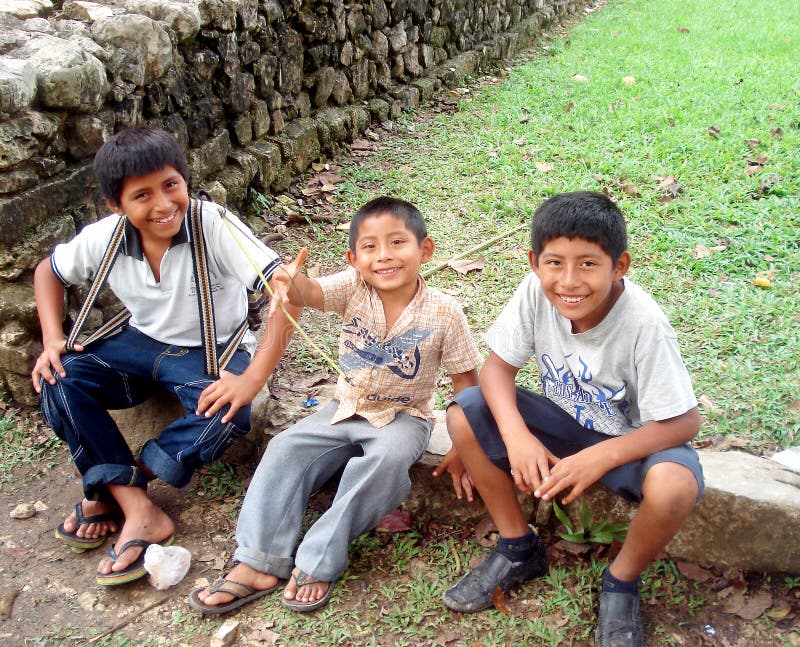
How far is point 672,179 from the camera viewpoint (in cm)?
450

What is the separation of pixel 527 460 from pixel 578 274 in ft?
1.77

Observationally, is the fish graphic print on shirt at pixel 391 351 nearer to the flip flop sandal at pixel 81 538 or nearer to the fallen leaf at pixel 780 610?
the flip flop sandal at pixel 81 538

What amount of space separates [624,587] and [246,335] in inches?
61.8

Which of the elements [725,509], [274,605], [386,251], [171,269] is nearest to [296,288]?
[386,251]

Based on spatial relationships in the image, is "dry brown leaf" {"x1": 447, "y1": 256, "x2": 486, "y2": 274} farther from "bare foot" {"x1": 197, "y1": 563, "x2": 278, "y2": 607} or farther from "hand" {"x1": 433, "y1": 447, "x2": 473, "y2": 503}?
"bare foot" {"x1": 197, "y1": 563, "x2": 278, "y2": 607}

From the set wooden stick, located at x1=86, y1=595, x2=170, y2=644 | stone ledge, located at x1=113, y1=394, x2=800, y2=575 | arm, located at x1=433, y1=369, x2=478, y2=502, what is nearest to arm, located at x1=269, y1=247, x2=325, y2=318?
arm, located at x1=433, y1=369, x2=478, y2=502

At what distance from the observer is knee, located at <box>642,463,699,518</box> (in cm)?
190

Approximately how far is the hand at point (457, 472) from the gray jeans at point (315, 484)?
85 mm

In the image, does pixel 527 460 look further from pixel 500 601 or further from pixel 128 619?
pixel 128 619

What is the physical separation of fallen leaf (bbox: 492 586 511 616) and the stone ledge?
331 millimetres

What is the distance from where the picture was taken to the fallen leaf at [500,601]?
219 cm

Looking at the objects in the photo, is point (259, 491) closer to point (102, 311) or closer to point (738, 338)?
point (102, 311)

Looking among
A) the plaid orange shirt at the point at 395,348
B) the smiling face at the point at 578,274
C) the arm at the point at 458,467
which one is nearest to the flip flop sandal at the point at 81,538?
the plaid orange shirt at the point at 395,348

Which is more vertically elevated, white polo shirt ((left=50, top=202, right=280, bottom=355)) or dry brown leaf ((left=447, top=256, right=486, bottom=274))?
white polo shirt ((left=50, top=202, right=280, bottom=355))
